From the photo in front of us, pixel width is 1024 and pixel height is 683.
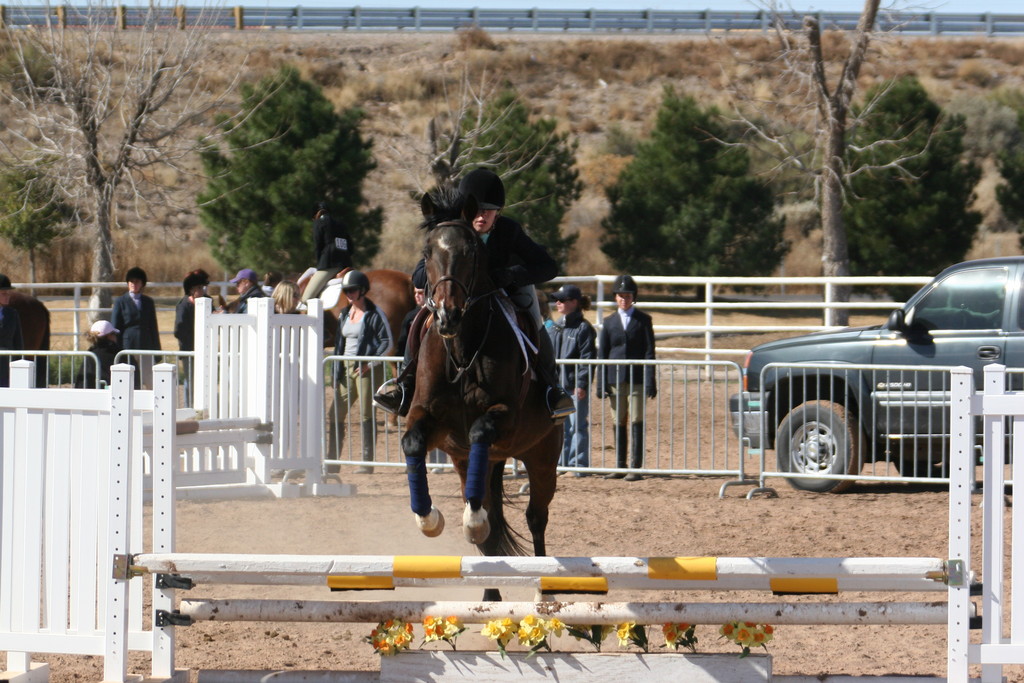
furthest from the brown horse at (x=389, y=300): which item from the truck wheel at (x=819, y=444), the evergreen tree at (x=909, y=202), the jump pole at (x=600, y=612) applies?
the evergreen tree at (x=909, y=202)

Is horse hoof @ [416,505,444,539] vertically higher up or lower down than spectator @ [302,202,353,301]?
lower down

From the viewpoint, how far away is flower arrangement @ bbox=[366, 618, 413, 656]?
15.5 ft

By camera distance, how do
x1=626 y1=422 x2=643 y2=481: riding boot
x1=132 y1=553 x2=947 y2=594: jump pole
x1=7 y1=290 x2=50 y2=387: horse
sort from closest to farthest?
x1=132 y1=553 x2=947 y2=594: jump pole, x1=626 y1=422 x2=643 y2=481: riding boot, x1=7 y1=290 x2=50 y2=387: horse

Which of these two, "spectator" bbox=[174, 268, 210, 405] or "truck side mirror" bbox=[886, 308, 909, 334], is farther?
"spectator" bbox=[174, 268, 210, 405]

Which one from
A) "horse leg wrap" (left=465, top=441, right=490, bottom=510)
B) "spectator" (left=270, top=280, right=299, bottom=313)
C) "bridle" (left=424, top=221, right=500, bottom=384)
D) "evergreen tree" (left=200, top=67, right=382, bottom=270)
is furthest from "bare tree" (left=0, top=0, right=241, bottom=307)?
"horse leg wrap" (left=465, top=441, right=490, bottom=510)

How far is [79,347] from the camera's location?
2042cm

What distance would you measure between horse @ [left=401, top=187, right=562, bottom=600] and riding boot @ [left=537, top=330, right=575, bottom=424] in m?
0.10

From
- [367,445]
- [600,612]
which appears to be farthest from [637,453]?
[600,612]

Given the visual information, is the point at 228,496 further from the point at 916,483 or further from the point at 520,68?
the point at 520,68

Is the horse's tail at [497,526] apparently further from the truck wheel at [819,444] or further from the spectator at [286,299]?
the spectator at [286,299]

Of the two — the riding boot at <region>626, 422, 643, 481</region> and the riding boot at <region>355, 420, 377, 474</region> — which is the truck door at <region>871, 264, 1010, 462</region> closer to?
the riding boot at <region>626, 422, 643, 481</region>

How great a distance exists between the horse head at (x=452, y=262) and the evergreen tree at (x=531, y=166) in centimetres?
2032

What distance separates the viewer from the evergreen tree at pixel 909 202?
26438 millimetres

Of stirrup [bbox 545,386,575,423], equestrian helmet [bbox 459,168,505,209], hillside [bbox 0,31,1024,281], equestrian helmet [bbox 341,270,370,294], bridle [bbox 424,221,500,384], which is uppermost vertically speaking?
hillside [bbox 0,31,1024,281]
